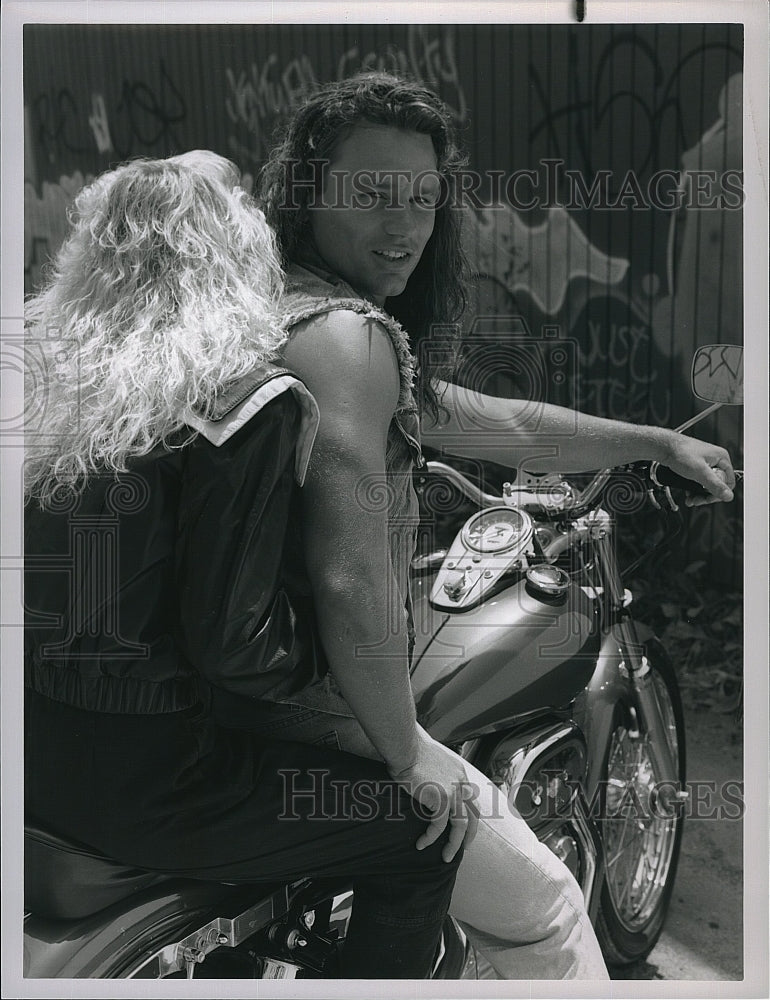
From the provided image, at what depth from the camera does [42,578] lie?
193 cm

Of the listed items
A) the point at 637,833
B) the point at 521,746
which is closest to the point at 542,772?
the point at 521,746

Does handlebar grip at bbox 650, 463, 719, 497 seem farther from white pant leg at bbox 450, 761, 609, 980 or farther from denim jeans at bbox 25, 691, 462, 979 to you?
denim jeans at bbox 25, 691, 462, 979

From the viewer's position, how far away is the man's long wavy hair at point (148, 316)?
5.60 feet

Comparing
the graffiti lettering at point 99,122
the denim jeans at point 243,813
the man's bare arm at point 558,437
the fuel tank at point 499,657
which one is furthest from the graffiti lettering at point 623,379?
the graffiti lettering at point 99,122

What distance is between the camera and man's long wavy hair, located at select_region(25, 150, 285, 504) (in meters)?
1.71

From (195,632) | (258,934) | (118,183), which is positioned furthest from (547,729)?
(118,183)

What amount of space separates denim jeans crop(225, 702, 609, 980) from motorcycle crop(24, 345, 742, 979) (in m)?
0.13

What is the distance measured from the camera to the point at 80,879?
1.77 m

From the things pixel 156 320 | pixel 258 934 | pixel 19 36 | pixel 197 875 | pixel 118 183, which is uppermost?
pixel 19 36

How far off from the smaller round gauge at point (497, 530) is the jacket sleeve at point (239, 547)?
0.61 metres

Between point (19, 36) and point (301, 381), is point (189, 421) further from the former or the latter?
point (19, 36)

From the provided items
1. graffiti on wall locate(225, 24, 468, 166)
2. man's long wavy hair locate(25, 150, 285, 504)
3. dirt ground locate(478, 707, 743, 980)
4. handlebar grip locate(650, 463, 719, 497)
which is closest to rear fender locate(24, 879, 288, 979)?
dirt ground locate(478, 707, 743, 980)

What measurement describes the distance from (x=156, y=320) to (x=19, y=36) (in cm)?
73

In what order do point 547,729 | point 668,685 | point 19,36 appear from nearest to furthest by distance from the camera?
point 19,36, point 547,729, point 668,685
